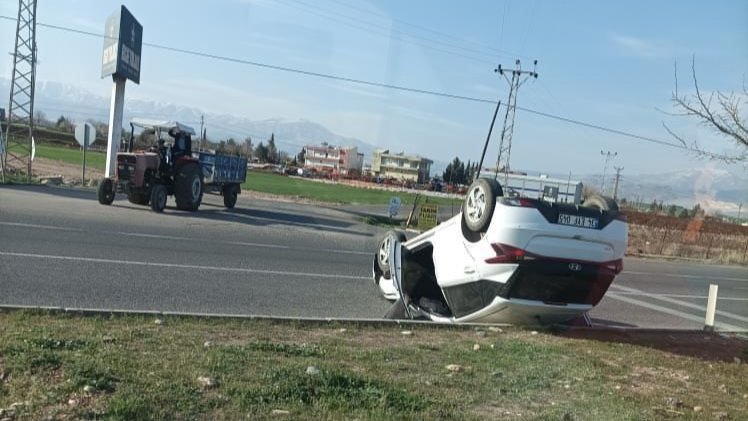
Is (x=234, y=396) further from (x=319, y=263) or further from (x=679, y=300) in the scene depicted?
(x=679, y=300)

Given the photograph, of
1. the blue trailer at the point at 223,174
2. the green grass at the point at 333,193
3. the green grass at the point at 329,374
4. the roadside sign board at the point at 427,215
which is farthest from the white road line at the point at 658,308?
the green grass at the point at 333,193

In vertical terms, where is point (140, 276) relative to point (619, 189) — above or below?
below

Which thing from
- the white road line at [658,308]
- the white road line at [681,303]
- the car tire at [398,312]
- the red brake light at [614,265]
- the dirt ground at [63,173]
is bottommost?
the white road line at [681,303]

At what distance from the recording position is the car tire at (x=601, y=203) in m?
7.25

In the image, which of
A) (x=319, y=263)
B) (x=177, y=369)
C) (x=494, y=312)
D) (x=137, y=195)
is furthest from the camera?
(x=137, y=195)

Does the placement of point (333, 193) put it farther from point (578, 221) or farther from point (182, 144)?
point (578, 221)

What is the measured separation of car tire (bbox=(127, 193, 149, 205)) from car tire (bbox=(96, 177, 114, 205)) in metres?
0.53

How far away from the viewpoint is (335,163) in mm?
50531

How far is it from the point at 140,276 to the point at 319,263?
4.29 meters

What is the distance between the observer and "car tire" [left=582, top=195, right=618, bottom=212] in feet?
23.8

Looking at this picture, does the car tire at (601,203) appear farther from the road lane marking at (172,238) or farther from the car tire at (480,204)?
the road lane marking at (172,238)

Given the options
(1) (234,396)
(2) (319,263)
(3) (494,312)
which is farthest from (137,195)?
(1) (234,396)

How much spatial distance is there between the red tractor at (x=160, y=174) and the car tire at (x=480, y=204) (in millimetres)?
13959

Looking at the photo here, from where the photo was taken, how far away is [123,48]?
83.5ft
